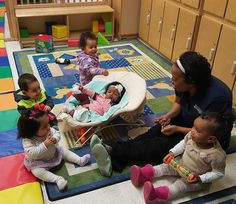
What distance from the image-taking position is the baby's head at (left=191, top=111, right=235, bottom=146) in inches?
55.1

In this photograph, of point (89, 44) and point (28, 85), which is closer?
point (28, 85)

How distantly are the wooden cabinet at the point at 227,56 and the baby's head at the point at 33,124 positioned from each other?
169 cm

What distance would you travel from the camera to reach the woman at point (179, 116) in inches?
61.1

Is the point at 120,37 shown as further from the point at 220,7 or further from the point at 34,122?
the point at 34,122

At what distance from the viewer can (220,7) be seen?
2504mm

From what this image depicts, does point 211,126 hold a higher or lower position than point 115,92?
higher

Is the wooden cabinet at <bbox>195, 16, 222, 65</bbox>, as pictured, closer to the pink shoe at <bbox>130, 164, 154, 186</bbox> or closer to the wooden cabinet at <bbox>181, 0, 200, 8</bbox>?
the wooden cabinet at <bbox>181, 0, 200, 8</bbox>

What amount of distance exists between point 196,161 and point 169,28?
2.07m

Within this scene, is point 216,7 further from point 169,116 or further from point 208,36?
point 169,116

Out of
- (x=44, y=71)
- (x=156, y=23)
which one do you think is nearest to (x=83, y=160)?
(x=44, y=71)

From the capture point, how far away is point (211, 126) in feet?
4.60

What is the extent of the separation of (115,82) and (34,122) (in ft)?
2.91

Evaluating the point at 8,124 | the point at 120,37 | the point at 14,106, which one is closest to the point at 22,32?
the point at 120,37

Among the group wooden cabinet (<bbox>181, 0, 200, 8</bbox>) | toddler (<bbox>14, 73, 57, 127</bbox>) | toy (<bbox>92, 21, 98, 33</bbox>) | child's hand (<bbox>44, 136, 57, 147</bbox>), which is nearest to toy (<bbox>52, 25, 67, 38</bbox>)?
toy (<bbox>92, 21, 98, 33</bbox>)
